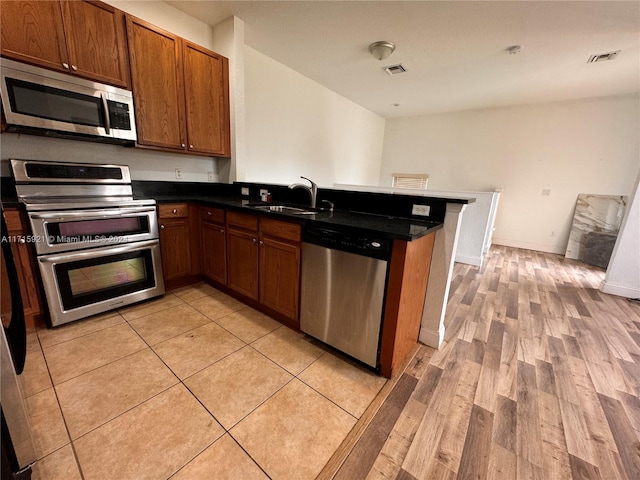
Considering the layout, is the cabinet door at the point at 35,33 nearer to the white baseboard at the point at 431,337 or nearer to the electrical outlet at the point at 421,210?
the electrical outlet at the point at 421,210

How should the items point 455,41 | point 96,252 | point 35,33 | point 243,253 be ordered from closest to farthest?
point 35,33
point 96,252
point 243,253
point 455,41

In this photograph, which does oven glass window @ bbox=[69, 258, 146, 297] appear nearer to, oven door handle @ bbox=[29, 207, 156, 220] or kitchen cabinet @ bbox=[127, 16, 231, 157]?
oven door handle @ bbox=[29, 207, 156, 220]

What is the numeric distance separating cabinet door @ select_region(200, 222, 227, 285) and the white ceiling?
2.12m

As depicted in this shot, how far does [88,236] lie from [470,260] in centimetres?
447

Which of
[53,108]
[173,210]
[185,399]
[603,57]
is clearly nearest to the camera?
[185,399]

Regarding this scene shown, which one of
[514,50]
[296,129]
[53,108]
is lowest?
[53,108]

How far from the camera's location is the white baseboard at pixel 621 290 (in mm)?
2957

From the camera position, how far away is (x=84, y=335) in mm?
1796

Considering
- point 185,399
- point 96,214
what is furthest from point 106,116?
point 185,399

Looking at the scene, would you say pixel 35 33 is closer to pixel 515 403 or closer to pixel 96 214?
pixel 96 214

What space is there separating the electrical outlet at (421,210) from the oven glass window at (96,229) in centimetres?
213

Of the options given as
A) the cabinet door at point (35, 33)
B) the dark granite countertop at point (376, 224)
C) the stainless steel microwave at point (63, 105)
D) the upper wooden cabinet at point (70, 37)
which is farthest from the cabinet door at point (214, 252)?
the cabinet door at point (35, 33)

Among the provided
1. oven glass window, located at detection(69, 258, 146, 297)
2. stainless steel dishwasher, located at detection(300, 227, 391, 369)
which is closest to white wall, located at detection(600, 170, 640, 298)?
stainless steel dishwasher, located at detection(300, 227, 391, 369)

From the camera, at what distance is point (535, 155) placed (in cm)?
486
